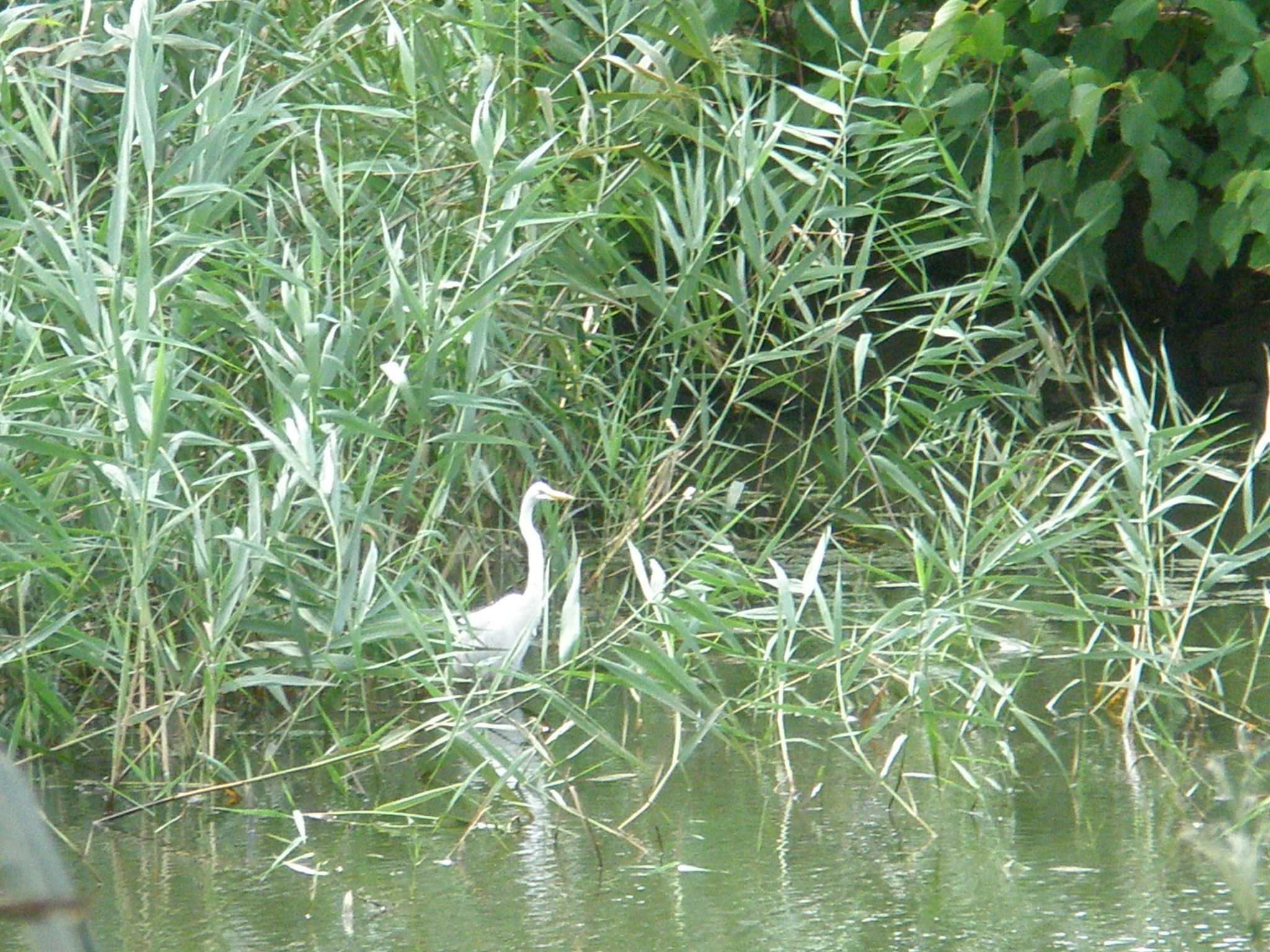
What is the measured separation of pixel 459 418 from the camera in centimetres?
418

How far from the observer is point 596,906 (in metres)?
3.12

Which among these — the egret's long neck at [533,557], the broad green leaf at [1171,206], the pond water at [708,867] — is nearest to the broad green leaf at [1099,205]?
the broad green leaf at [1171,206]

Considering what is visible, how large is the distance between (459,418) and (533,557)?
20.1 inches

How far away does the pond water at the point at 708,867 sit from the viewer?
2.99 m

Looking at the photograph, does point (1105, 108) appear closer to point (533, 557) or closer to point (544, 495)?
point (544, 495)

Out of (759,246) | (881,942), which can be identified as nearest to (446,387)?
(759,246)

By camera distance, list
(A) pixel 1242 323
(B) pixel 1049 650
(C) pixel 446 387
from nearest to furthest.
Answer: (C) pixel 446 387
(B) pixel 1049 650
(A) pixel 1242 323

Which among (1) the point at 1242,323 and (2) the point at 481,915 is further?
(1) the point at 1242,323

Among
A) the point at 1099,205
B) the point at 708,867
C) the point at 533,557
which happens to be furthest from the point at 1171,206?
the point at 708,867

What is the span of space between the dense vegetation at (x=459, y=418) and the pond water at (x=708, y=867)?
0.44 feet

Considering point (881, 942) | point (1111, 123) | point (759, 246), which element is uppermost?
point (1111, 123)

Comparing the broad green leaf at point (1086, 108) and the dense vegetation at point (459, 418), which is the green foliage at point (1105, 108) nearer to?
the broad green leaf at point (1086, 108)

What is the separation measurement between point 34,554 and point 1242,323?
6307 mm

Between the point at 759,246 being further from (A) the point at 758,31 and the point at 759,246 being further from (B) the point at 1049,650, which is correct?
(A) the point at 758,31
